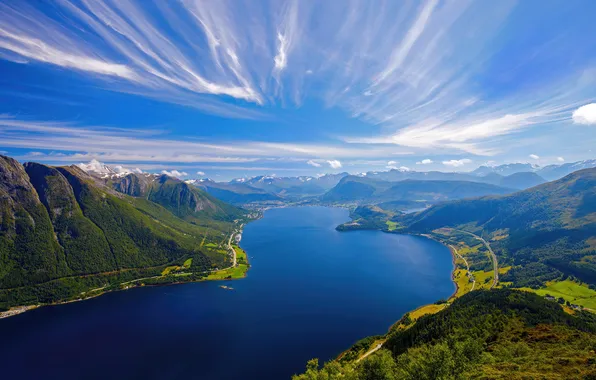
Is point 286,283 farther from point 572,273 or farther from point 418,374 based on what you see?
point 572,273

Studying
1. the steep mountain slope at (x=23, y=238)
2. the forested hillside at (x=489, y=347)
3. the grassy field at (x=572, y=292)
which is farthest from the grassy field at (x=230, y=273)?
the grassy field at (x=572, y=292)

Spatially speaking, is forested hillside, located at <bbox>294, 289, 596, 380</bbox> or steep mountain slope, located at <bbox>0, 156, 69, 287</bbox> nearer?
forested hillside, located at <bbox>294, 289, 596, 380</bbox>

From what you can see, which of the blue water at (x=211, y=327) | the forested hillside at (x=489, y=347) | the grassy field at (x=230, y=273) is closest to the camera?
the forested hillside at (x=489, y=347)

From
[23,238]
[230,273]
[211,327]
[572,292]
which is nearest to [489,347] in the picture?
[211,327]

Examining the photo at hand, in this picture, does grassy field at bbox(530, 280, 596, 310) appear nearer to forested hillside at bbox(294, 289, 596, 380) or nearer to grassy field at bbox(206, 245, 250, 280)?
forested hillside at bbox(294, 289, 596, 380)

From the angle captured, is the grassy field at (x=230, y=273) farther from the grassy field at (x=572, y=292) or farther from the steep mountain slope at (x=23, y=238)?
the grassy field at (x=572, y=292)

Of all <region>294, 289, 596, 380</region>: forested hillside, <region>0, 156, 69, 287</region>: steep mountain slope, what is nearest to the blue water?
<region>294, 289, 596, 380</region>: forested hillside
